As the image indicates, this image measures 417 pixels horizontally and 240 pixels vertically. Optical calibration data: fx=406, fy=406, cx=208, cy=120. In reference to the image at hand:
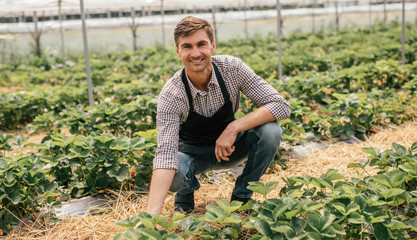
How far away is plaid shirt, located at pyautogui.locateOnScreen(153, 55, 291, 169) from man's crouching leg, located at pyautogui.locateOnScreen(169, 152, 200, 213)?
0.23 meters

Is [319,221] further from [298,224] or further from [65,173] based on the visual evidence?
[65,173]

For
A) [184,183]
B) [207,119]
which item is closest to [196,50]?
[207,119]

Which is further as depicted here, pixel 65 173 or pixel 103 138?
pixel 65 173

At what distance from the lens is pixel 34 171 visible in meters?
2.54

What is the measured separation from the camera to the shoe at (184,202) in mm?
2551

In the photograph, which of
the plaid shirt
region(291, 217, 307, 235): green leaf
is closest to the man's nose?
the plaid shirt

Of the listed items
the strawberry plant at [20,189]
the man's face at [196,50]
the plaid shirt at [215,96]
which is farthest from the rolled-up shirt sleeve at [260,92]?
the strawberry plant at [20,189]

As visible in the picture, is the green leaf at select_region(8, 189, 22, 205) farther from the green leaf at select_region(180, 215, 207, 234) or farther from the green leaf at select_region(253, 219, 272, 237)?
the green leaf at select_region(253, 219, 272, 237)

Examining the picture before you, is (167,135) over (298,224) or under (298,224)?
over

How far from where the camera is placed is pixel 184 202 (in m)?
2.56

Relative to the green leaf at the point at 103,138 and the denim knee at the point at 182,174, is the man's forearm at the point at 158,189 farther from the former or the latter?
the green leaf at the point at 103,138

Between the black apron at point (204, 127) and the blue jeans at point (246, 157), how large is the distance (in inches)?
2.2

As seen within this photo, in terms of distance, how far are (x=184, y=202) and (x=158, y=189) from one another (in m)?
0.55

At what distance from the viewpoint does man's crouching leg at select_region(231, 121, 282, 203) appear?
7.65ft
